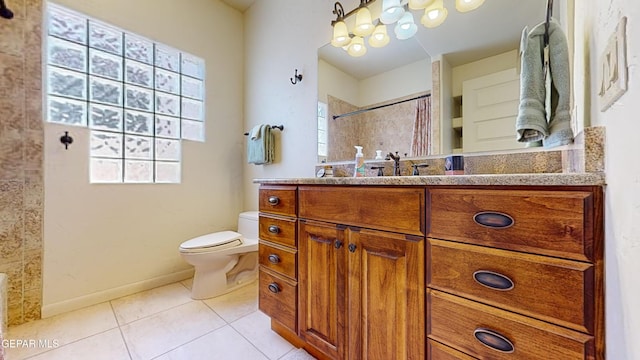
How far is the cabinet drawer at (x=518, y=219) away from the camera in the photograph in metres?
0.56

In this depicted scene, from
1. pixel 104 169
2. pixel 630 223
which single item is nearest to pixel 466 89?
pixel 630 223

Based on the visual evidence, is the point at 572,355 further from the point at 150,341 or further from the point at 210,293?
the point at 210,293

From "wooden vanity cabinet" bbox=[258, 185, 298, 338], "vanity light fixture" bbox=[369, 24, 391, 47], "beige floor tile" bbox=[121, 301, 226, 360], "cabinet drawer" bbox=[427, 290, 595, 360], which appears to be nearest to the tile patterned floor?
"beige floor tile" bbox=[121, 301, 226, 360]

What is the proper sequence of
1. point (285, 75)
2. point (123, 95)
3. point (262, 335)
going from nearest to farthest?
point (262, 335)
point (123, 95)
point (285, 75)

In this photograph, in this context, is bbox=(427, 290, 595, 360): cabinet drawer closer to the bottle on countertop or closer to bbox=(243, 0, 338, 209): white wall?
the bottle on countertop

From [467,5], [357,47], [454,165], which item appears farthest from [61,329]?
[467,5]

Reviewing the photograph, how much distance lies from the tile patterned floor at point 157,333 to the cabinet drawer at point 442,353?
0.76 meters

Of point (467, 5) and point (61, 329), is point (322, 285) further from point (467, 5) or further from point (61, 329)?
point (61, 329)

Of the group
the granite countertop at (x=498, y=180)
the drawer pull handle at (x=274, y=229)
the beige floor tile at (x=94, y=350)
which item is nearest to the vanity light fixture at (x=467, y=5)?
the granite countertop at (x=498, y=180)

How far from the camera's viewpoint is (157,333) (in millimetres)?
1449

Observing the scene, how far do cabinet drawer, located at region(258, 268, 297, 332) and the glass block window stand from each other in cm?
136

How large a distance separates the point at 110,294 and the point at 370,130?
2198 mm

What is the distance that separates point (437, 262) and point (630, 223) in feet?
1.46

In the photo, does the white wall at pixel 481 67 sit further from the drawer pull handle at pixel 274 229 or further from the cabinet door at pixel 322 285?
the drawer pull handle at pixel 274 229
